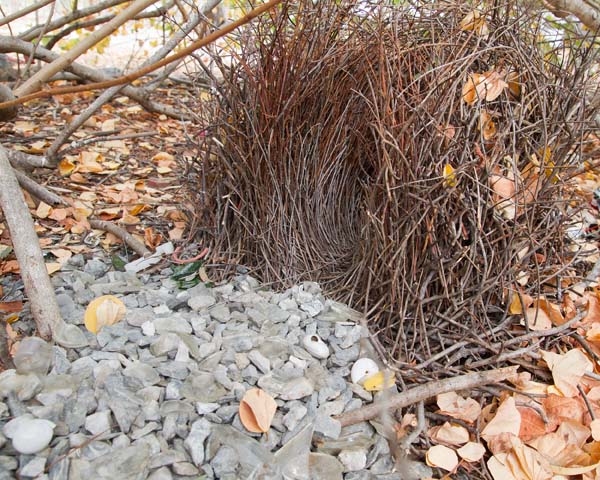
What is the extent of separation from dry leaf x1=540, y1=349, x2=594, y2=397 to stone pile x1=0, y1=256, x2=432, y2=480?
1.39ft

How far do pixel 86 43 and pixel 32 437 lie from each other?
60 centimetres

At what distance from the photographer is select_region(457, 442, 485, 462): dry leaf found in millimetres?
1075

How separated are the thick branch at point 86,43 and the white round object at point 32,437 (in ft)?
1.70

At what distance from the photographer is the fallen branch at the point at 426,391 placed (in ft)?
3.54

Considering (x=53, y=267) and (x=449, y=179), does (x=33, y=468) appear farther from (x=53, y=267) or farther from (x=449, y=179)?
(x=449, y=179)

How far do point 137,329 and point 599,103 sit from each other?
3.78 feet

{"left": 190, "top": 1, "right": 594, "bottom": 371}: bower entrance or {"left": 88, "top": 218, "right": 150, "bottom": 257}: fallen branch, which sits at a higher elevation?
{"left": 190, "top": 1, "right": 594, "bottom": 371}: bower entrance

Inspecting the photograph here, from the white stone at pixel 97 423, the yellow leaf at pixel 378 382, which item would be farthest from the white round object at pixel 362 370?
the white stone at pixel 97 423

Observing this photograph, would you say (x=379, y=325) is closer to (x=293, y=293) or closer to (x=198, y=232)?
(x=293, y=293)

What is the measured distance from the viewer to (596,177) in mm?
2111

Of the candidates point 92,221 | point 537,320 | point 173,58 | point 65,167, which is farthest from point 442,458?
point 65,167

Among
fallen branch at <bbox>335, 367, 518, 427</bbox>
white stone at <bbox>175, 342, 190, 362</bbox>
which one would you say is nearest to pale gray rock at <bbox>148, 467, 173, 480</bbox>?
white stone at <bbox>175, 342, 190, 362</bbox>

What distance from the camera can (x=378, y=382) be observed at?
1.13 m

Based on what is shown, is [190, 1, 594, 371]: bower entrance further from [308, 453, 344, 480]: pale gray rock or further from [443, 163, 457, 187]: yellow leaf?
[308, 453, 344, 480]: pale gray rock
